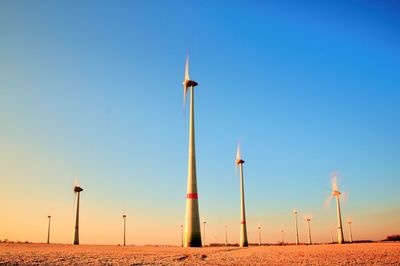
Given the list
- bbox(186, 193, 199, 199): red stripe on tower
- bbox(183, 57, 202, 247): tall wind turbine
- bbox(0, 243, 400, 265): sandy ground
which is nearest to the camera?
bbox(0, 243, 400, 265): sandy ground

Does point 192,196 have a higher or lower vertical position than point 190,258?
higher

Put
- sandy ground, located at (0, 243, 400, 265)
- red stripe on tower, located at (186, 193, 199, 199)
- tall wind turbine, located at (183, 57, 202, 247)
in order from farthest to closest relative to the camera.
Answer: red stripe on tower, located at (186, 193, 199, 199) < tall wind turbine, located at (183, 57, 202, 247) < sandy ground, located at (0, 243, 400, 265)

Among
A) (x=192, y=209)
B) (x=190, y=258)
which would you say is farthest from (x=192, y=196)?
(x=190, y=258)

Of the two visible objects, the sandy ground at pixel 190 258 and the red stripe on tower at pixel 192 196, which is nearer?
the sandy ground at pixel 190 258

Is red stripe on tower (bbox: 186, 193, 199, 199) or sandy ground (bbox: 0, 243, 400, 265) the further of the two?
red stripe on tower (bbox: 186, 193, 199, 199)

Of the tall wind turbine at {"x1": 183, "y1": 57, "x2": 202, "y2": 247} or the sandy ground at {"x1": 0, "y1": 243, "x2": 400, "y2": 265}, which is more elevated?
the tall wind turbine at {"x1": 183, "y1": 57, "x2": 202, "y2": 247}

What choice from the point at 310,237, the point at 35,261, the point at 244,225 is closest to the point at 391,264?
the point at 35,261

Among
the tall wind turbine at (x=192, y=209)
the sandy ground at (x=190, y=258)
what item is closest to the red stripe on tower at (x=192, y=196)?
the tall wind turbine at (x=192, y=209)

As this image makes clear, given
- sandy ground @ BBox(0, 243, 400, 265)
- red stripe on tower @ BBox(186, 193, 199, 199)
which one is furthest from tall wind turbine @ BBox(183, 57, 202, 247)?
sandy ground @ BBox(0, 243, 400, 265)

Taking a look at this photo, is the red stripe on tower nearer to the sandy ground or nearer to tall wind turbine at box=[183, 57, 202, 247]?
tall wind turbine at box=[183, 57, 202, 247]

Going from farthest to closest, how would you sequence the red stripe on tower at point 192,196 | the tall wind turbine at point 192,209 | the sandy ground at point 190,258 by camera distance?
the red stripe on tower at point 192,196
the tall wind turbine at point 192,209
the sandy ground at point 190,258

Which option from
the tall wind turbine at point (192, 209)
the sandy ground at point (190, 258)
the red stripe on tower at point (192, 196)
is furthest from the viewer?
the red stripe on tower at point (192, 196)

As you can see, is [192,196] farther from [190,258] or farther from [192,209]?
[190,258]

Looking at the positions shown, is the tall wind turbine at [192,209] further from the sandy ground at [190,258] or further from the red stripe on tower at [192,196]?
the sandy ground at [190,258]
